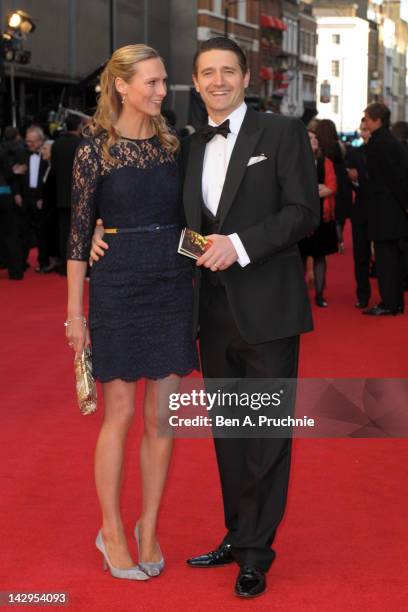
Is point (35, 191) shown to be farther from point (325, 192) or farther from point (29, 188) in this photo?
point (325, 192)

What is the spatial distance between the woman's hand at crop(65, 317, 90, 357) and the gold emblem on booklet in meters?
0.50

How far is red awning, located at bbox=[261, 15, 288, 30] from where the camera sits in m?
61.9

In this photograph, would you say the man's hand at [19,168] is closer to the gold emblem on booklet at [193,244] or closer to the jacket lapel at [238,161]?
the jacket lapel at [238,161]

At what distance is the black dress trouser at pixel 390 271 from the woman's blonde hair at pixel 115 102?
743cm

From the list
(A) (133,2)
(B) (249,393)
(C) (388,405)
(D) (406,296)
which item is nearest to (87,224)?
(B) (249,393)

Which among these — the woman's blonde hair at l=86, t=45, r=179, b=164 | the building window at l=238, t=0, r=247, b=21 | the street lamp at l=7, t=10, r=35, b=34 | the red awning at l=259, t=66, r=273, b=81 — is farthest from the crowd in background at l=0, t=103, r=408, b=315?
the red awning at l=259, t=66, r=273, b=81

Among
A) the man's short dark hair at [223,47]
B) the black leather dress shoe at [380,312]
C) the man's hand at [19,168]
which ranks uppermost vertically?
the man's short dark hair at [223,47]

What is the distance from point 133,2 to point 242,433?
41.7 meters

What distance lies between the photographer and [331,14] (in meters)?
103

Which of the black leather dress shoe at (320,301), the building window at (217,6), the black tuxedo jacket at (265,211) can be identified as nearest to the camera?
the black tuxedo jacket at (265,211)

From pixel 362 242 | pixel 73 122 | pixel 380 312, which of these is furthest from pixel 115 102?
pixel 73 122

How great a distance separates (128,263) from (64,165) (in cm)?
1035

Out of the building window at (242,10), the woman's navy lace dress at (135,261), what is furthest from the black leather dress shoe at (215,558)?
→ the building window at (242,10)

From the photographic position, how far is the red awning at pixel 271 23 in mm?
61906
